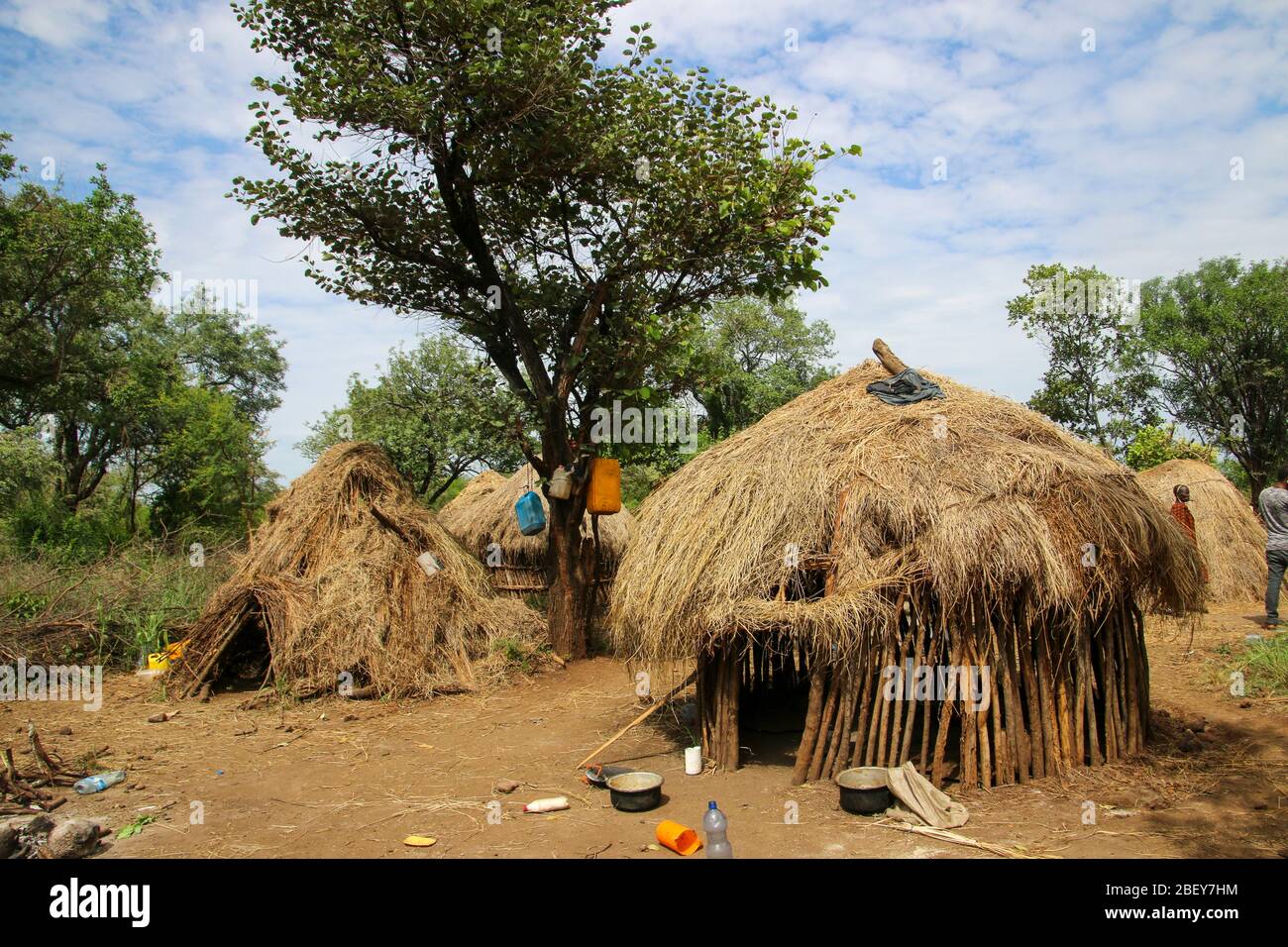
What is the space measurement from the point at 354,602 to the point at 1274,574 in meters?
10.4

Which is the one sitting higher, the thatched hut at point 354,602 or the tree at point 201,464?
the tree at point 201,464

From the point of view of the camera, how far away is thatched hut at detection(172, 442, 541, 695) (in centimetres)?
950

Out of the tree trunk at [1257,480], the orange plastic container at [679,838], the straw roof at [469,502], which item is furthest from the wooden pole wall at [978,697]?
the tree trunk at [1257,480]

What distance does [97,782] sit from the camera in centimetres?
634

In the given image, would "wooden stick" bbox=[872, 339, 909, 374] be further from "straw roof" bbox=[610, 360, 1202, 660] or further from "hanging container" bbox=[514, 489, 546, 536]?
"hanging container" bbox=[514, 489, 546, 536]

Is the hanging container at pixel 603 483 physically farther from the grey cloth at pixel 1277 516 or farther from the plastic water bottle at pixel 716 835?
the grey cloth at pixel 1277 516

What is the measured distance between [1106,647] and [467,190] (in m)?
8.60

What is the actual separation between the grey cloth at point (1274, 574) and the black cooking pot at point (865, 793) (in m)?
6.87

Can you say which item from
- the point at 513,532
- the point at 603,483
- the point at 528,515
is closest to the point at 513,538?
the point at 513,532

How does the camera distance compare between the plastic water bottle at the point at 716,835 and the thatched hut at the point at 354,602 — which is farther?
the thatched hut at the point at 354,602

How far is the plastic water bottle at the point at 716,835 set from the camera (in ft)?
15.5

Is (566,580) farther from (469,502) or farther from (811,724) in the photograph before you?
(469,502)
